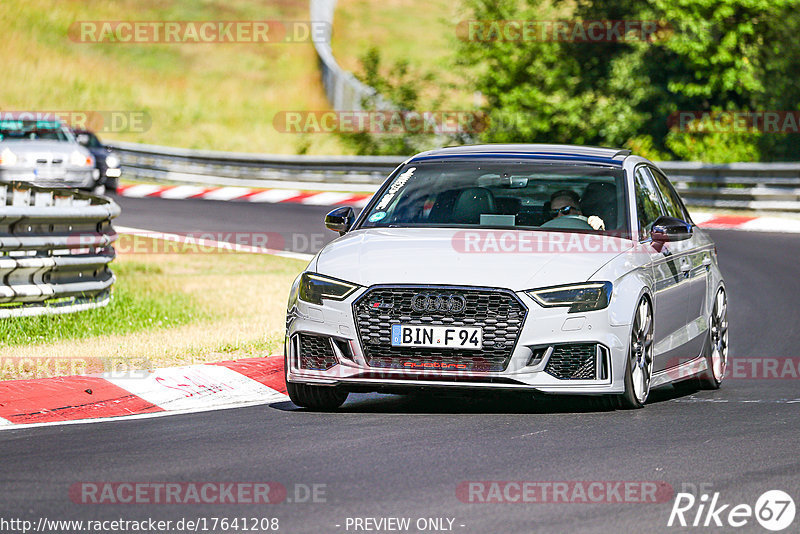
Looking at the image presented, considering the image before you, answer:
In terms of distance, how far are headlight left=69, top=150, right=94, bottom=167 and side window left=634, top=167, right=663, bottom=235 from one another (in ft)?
54.6

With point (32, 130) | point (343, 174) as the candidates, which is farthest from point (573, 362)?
point (343, 174)

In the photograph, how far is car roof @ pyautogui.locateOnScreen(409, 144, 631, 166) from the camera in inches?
387

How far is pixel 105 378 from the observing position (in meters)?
9.28

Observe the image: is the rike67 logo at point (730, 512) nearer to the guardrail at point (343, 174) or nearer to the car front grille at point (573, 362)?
the car front grille at point (573, 362)

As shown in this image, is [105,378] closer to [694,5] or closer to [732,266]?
[732,266]

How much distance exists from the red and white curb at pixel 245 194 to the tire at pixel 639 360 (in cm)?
1935

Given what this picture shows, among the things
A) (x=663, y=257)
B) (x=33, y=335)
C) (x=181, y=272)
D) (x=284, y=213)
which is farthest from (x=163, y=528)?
(x=284, y=213)

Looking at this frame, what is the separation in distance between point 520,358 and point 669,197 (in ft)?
9.72

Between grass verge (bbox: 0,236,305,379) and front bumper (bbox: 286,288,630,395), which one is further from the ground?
front bumper (bbox: 286,288,630,395)

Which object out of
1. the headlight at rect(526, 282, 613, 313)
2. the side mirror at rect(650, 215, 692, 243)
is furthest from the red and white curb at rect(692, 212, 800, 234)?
the headlight at rect(526, 282, 613, 313)

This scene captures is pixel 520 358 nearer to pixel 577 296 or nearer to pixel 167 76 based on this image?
pixel 577 296

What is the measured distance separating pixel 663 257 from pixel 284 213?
55.7 feet

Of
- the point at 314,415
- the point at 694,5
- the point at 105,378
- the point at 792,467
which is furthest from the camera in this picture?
the point at 694,5

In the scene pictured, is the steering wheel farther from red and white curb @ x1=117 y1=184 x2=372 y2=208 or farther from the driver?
red and white curb @ x1=117 y1=184 x2=372 y2=208
